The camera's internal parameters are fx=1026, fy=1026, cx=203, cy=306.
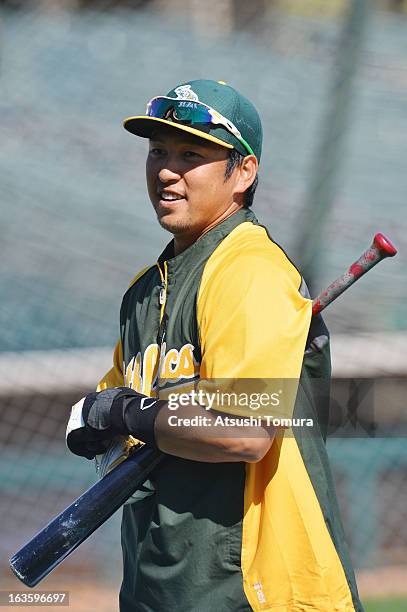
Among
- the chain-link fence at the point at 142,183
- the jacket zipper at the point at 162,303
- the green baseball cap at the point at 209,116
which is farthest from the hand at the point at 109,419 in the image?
the chain-link fence at the point at 142,183

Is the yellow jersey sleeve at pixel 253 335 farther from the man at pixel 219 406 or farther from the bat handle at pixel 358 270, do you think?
the bat handle at pixel 358 270

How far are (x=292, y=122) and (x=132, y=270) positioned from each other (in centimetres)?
85

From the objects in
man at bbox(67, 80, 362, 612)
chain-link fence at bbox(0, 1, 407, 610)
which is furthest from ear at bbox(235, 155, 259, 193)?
chain-link fence at bbox(0, 1, 407, 610)

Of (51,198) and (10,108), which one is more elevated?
(10,108)

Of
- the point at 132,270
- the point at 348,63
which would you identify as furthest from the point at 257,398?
the point at 132,270

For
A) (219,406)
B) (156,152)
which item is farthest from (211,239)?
(219,406)

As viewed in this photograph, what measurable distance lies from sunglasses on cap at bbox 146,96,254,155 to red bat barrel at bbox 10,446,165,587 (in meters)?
0.64

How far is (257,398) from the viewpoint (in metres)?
1.79

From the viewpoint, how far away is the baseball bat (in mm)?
1966

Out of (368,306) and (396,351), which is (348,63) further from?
(396,351)

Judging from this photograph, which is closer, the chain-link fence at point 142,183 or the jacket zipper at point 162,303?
the jacket zipper at point 162,303

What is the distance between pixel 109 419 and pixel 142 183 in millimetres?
2023

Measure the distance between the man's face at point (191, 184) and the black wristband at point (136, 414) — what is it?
0.36 m

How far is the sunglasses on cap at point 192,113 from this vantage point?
1.99 meters
